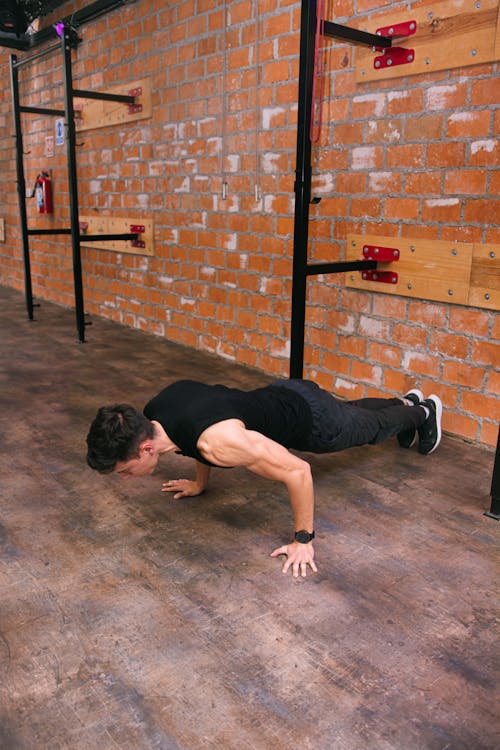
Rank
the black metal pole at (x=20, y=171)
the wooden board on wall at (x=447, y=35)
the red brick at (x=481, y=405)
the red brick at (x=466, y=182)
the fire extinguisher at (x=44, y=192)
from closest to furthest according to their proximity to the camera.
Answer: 1. the wooden board on wall at (x=447, y=35)
2. the red brick at (x=466, y=182)
3. the red brick at (x=481, y=405)
4. the black metal pole at (x=20, y=171)
5. the fire extinguisher at (x=44, y=192)

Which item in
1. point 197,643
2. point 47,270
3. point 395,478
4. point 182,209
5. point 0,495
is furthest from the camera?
point 47,270

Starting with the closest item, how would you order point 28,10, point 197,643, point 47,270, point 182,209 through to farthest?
point 197,643
point 182,209
point 28,10
point 47,270

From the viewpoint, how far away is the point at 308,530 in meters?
2.15

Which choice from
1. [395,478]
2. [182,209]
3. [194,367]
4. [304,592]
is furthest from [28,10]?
[304,592]

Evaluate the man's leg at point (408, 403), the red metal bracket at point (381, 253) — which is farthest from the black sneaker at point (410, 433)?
the red metal bracket at point (381, 253)

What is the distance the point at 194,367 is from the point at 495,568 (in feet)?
9.50

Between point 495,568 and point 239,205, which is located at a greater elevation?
point 239,205

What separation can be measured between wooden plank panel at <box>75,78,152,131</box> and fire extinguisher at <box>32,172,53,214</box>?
93 cm

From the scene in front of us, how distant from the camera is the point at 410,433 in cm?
321

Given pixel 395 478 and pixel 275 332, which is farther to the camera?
pixel 275 332

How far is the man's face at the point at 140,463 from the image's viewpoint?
78.4 inches

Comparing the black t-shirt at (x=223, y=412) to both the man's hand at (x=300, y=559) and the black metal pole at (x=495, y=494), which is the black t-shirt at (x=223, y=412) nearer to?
the man's hand at (x=300, y=559)

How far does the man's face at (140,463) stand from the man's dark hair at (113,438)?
0.05ft

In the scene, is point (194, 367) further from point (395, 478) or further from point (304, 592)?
point (304, 592)
